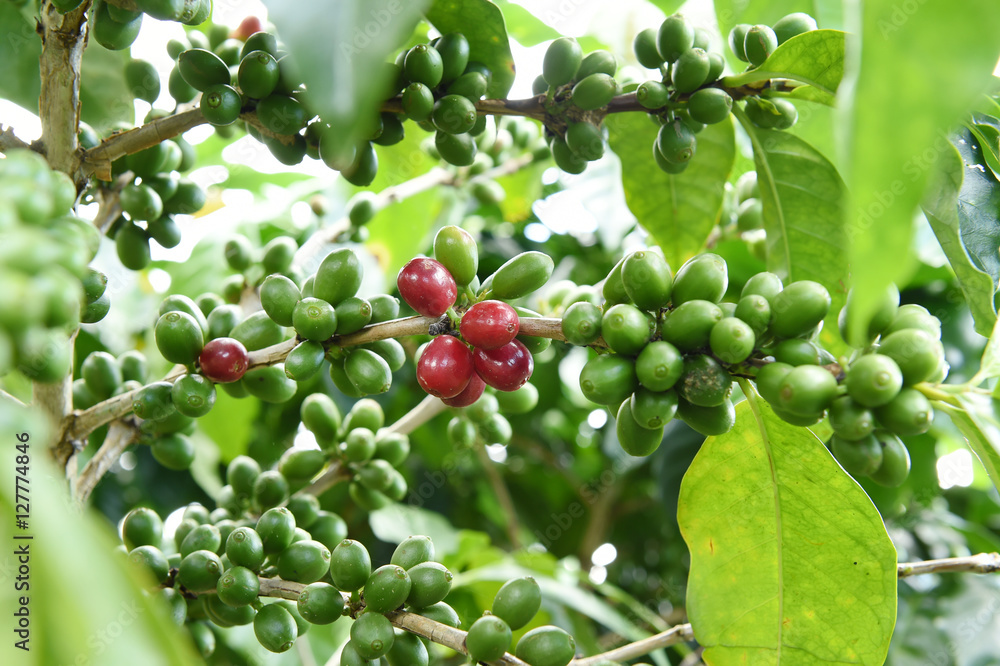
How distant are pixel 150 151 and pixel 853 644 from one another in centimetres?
106

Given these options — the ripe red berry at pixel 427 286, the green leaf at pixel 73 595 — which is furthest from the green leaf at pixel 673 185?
the green leaf at pixel 73 595

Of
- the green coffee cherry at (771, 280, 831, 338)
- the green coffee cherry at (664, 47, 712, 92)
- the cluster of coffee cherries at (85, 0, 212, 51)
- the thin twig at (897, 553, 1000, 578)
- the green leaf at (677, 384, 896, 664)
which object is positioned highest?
the cluster of coffee cherries at (85, 0, 212, 51)

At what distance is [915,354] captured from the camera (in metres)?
0.64

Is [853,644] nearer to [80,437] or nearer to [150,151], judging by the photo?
[80,437]

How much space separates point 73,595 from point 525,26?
165 centimetres

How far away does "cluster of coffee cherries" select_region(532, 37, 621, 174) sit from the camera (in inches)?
36.2

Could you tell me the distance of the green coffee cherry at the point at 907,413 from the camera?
623mm

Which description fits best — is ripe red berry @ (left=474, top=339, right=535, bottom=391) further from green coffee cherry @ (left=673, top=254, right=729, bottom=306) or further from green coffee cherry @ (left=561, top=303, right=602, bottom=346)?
green coffee cherry @ (left=673, top=254, right=729, bottom=306)

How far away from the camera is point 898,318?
27.0 inches

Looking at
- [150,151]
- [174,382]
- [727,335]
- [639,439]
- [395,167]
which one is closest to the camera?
[727,335]

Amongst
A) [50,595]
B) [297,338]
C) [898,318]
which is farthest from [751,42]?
[50,595]

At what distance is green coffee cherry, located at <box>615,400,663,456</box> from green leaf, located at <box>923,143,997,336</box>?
1.25 ft

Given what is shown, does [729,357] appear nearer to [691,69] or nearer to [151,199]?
[691,69]

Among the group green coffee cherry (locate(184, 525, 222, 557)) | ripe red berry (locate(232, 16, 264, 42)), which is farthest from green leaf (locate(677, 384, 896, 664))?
ripe red berry (locate(232, 16, 264, 42))
